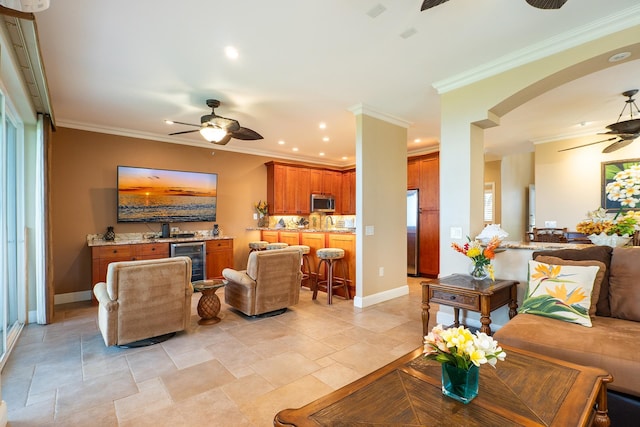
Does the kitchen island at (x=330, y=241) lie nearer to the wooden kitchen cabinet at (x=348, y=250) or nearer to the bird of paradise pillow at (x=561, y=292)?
the wooden kitchen cabinet at (x=348, y=250)

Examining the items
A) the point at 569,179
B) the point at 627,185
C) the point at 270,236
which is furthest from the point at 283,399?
the point at 569,179

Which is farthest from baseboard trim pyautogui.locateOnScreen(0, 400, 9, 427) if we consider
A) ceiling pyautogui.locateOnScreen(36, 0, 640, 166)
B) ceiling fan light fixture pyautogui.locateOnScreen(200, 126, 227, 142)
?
ceiling fan light fixture pyautogui.locateOnScreen(200, 126, 227, 142)

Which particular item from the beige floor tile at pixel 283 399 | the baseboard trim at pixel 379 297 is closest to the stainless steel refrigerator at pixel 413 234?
the baseboard trim at pixel 379 297

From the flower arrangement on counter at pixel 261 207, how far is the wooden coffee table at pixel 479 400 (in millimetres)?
5835

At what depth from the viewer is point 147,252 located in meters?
5.15

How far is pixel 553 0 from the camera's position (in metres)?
1.72

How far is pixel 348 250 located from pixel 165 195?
3587 millimetres

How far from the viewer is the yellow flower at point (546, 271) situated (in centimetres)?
238

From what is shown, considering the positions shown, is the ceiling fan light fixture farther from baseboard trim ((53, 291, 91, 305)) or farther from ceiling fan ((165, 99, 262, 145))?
baseboard trim ((53, 291, 91, 305))

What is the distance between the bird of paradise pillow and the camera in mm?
2213

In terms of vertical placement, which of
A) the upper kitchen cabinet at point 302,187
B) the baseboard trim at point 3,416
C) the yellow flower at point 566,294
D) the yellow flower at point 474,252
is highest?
the upper kitchen cabinet at point 302,187

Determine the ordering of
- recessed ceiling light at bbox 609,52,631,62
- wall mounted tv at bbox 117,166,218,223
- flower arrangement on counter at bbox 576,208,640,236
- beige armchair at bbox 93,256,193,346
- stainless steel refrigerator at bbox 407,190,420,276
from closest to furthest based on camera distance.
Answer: recessed ceiling light at bbox 609,52,631,62 → flower arrangement on counter at bbox 576,208,640,236 → beige armchair at bbox 93,256,193,346 → wall mounted tv at bbox 117,166,218,223 → stainless steel refrigerator at bbox 407,190,420,276

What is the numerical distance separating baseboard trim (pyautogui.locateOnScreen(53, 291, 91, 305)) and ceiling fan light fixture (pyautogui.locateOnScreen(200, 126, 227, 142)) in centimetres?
349

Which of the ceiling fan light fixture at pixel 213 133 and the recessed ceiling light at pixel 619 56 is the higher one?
the recessed ceiling light at pixel 619 56
